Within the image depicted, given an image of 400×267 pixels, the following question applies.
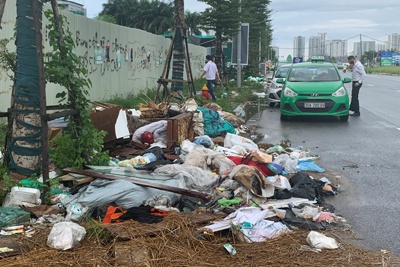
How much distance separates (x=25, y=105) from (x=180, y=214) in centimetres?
236

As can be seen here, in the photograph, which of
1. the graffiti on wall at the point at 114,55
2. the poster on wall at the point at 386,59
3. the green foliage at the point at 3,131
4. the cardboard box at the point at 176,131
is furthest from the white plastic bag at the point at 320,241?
the poster on wall at the point at 386,59

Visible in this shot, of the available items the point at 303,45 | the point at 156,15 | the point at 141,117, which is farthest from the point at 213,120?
the point at 303,45

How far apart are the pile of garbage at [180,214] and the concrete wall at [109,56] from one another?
5.29 meters

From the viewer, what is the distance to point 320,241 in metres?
4.75

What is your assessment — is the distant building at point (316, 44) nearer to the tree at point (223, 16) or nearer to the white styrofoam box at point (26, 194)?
the tree at point (223, 16)

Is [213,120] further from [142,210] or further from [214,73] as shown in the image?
[214,73]

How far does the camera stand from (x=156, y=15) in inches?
2721

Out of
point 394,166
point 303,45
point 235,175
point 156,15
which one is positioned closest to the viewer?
point 235,175

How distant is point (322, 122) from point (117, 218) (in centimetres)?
1063

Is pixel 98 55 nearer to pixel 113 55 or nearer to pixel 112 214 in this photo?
pixel 113 55

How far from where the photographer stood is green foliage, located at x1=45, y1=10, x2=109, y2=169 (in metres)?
6.00

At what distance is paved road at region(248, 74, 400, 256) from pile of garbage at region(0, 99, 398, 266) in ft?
1.07

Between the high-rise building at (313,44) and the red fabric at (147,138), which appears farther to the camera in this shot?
the high-rise building at (313,44)

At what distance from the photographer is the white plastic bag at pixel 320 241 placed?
4699 millimetres
